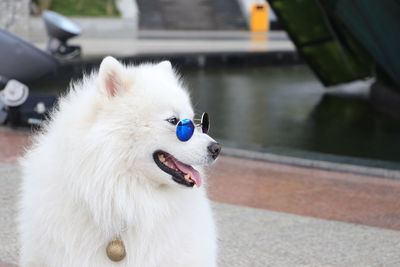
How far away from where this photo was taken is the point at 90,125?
9.21ft

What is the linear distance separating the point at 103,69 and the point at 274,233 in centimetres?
297

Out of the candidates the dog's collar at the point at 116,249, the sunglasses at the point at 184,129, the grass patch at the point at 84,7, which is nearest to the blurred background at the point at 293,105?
the dog's collar at the point at 116,249

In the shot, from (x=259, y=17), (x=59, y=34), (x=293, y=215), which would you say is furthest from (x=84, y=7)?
(x=293, y=215)

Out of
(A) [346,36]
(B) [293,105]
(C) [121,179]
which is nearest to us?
(C) [121,179]

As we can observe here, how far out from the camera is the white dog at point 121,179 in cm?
279

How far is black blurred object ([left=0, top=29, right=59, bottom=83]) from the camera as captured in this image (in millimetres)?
9875

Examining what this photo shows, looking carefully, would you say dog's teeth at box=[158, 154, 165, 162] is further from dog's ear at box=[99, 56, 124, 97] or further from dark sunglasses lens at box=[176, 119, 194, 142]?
dog's ear at box=[99, 56, 124, 97]

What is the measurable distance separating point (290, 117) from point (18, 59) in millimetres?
5381

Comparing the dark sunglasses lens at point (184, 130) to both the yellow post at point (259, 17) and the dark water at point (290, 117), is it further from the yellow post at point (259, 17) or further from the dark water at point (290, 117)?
the yellow post at point (259, 17)

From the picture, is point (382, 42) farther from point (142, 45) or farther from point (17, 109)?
point (142, 45)

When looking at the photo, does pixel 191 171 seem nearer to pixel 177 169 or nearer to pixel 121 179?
pixel 177 169

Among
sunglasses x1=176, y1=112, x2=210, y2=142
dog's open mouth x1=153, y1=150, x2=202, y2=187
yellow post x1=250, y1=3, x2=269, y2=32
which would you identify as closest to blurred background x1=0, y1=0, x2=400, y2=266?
dog's open mouth x1=153, y1=150, x2=202, y2=187

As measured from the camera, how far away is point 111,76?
2.82 m

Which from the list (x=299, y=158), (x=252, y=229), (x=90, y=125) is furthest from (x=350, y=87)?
(x=90, y=125)
